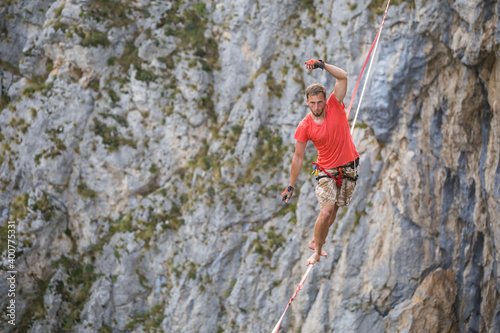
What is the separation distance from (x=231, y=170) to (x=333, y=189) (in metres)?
10.2

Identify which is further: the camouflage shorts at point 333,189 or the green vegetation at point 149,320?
the green vegetation at point 149,320

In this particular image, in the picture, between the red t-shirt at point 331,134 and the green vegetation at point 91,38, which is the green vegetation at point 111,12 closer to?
the green vegetation at point 91,38

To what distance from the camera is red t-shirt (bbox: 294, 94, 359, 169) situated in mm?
7418

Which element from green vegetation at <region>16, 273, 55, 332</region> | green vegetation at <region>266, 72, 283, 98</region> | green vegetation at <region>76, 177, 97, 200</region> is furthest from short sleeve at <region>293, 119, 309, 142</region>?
green vegetation at <region>16, 273, 55, 332</region>

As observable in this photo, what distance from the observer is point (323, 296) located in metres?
16.3

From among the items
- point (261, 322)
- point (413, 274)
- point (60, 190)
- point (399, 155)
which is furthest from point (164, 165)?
point (413, 274)

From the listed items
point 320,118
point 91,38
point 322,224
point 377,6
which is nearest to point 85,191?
point 91,38

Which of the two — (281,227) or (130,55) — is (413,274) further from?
(130,55)

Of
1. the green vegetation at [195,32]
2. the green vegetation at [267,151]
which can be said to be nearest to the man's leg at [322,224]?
the green vegetation at [267,151]

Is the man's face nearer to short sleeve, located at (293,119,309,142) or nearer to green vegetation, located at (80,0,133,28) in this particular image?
short sleeve, located at (293,119,309,142)

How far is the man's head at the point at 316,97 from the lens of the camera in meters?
7.04

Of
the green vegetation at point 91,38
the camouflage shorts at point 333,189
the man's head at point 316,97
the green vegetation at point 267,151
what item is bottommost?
the camouflage shorts at point 333,189

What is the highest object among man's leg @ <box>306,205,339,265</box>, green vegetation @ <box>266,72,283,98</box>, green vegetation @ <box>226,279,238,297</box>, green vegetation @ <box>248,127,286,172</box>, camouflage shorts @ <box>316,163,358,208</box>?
green vegetation @ <box>266,72,283,98</box>

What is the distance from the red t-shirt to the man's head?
27 cm
